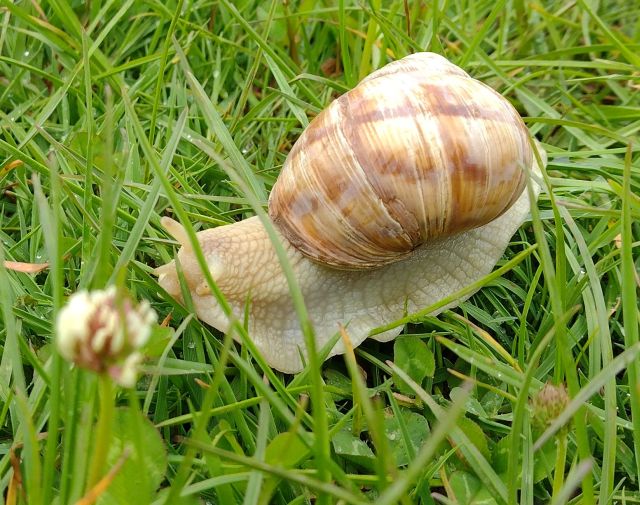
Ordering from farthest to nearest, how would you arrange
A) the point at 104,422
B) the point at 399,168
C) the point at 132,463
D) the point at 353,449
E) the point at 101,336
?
the point at 399,168
the point at 353,449
the point at 132,463
the point at 104,422
the point at 101,336

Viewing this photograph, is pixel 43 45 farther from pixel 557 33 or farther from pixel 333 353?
pixel 557 33

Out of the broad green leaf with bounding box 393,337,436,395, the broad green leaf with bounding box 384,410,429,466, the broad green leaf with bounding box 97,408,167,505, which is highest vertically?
the broad green leaf with bounding box 97,408,167,505

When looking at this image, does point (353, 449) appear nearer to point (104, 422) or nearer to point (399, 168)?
point (399, 168)

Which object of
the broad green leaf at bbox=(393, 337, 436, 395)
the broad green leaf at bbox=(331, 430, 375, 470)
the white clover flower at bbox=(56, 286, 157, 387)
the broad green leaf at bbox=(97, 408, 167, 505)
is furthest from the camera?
the broad green leaf at bbox=(393, 337, 436, 395)

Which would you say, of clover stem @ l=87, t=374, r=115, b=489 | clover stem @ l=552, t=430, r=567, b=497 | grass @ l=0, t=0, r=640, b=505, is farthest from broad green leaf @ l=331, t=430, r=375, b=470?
clover stem @ l=87, t=374, r=115, b=489

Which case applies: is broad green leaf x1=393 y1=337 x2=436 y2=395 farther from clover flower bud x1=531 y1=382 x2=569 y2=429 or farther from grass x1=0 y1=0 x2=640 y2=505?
clover flower bud x1=531 y1=382 x2=569 y2=429

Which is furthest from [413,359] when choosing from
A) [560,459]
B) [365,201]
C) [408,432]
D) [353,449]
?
[560,459]

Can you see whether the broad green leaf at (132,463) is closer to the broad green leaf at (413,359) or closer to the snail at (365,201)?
the snail at (365,201)
